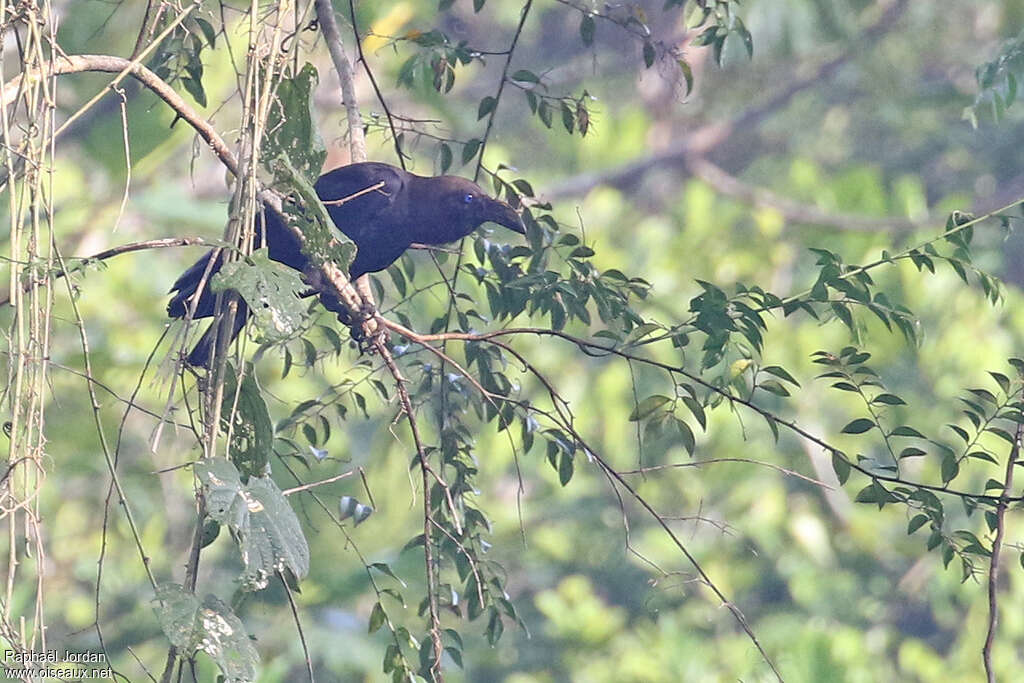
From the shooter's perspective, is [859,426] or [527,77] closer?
[859,426]

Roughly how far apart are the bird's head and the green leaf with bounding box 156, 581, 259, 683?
161cm

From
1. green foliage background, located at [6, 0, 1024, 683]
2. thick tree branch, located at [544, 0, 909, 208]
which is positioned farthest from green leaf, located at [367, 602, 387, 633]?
thick tree branch, located at [544, 0, 909, 208]

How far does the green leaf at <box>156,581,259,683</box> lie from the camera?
146 centimetres

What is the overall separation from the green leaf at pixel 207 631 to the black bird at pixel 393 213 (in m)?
1.35

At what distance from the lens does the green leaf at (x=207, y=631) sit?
146 cm

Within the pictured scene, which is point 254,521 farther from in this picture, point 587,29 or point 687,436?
point 587,29

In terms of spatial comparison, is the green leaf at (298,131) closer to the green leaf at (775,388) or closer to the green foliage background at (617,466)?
the green leaf at (775,388)

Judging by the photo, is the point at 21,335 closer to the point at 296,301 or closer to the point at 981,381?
the point at 296,301

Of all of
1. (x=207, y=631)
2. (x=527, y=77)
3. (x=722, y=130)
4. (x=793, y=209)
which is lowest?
(x=207, y=631)

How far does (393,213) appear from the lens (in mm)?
2988

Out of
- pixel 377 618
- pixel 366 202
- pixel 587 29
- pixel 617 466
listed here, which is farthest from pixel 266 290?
pixel 617 466

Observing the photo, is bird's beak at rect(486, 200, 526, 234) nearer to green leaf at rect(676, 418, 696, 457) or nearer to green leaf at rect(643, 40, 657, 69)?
green leaf at rect(643, 40, 657, 69)

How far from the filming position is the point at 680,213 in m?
6.58

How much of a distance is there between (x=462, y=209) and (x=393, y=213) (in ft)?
0.55
